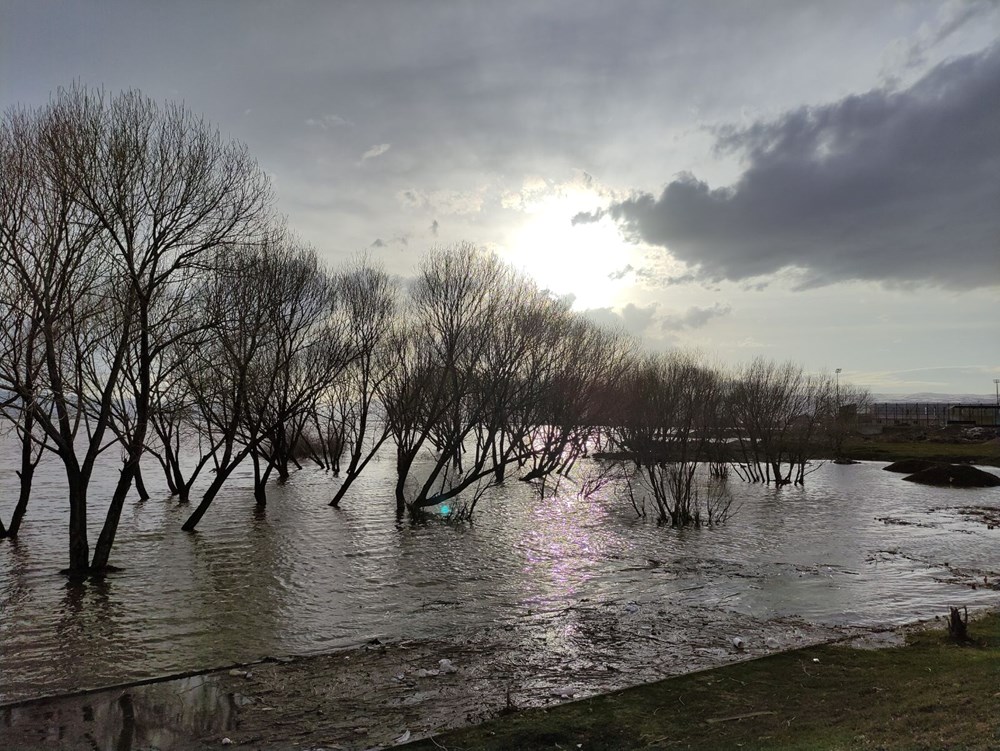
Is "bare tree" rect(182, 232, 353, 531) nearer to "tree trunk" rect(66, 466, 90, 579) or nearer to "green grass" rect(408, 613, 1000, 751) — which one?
"tree trunk" rect(66, 466, 90, 579)

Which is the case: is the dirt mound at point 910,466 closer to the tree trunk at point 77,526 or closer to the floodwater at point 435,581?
the floodwater at point 435,581

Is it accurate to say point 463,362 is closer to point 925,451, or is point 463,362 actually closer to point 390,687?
point 390,687

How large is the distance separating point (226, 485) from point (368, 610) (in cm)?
2819

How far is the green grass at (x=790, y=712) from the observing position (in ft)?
20.5

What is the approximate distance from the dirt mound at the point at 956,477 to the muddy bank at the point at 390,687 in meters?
38.8

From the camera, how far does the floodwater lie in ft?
36.6

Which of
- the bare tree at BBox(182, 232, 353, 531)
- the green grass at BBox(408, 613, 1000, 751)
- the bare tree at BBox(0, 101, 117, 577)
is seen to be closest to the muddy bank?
the green grass at BBox(408, 613, 1000, 751)

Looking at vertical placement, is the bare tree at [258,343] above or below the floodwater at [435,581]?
above

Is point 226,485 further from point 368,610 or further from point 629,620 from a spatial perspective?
point 629,620

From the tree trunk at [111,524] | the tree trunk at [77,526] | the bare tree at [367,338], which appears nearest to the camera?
the tree trunk at [77,526]

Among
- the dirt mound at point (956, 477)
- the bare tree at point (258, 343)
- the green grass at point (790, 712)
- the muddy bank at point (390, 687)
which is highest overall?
the bare tree at point (258, 343)

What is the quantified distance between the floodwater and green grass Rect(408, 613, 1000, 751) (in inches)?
90.8

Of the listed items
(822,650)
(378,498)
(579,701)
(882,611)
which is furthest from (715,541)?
(378,498)

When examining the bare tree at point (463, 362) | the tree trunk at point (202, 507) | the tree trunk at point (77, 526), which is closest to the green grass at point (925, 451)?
the bare tree at point (463, 362)
